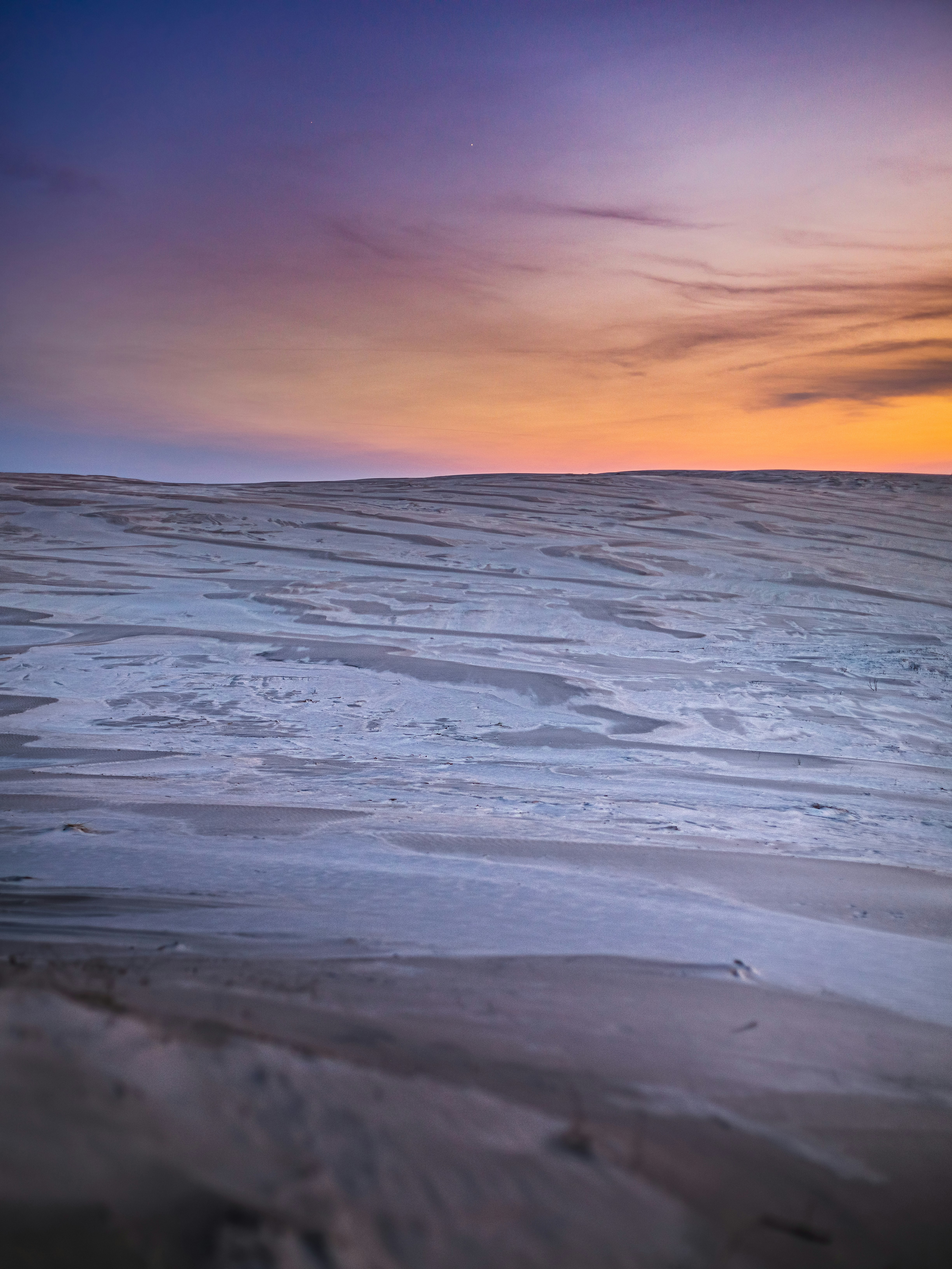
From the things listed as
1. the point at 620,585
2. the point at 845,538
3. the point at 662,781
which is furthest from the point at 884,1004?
the point at 845,538

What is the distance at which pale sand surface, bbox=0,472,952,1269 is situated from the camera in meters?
0.75

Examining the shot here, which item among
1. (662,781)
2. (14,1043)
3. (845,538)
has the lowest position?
(662,781)

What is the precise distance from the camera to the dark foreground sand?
2.31 feet

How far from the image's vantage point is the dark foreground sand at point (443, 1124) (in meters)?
0.70

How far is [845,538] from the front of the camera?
10156 millimetres

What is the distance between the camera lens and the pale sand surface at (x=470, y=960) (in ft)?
2.47

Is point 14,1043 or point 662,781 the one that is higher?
point 14,1043

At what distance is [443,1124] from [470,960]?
47cm

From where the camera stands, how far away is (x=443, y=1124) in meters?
0.86

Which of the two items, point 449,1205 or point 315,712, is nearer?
point 449,1205

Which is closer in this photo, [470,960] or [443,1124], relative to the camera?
[443,1124]

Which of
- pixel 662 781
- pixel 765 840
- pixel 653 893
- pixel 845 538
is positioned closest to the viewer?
pixel 653 893

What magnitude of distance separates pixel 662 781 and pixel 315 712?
156cm

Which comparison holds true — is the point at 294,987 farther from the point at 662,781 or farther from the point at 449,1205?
the point at 662,781
